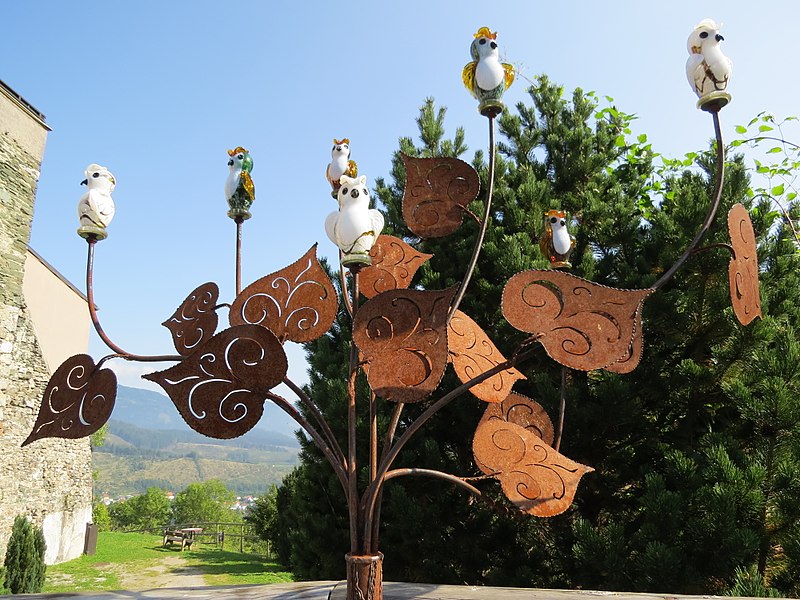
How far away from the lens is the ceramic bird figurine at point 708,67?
1177 millimetres

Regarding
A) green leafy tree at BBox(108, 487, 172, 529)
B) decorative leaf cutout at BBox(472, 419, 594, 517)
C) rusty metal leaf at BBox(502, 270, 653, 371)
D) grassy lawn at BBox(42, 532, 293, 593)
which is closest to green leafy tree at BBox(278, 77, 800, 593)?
decorative leaf cutout at BBox(472, 419, 594, 517)

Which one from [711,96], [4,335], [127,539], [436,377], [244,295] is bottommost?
[127,539]

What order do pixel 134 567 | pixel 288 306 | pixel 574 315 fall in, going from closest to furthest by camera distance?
pixel 574 315 < pixel 288 306 < pixel 134 567

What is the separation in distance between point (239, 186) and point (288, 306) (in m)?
0.39

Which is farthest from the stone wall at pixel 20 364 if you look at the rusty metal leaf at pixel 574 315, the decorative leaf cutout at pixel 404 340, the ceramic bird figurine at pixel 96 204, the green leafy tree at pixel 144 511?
the green leafy tree at pixel 144 511

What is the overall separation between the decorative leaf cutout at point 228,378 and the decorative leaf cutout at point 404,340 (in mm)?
226

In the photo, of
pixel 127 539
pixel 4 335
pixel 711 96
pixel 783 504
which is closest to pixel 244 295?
pixel 711 96

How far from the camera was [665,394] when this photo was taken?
238 cm

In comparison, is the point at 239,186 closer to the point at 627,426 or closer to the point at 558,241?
the point at 558,241

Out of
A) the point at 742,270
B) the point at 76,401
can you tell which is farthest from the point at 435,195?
the point at 76,401

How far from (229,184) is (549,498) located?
1267mm

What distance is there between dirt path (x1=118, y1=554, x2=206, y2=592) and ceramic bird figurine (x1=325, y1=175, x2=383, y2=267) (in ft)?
21.2

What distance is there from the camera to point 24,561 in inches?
208

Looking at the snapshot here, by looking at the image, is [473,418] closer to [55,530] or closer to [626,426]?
[626,426]
